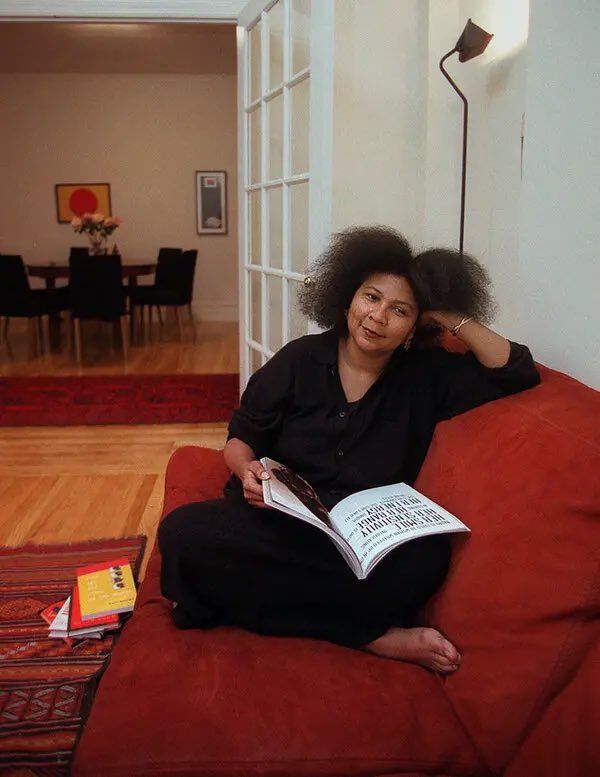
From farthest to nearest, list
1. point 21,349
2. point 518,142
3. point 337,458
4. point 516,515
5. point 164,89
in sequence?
point 164,89 → point 21,349 → point 518,142 → point 337,458 → point 516,515

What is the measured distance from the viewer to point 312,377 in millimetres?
1701

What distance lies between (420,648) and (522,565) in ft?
0.84

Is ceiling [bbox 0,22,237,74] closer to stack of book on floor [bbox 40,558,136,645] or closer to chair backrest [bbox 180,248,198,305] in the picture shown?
chair backrest [bbox 180,248,198,305]

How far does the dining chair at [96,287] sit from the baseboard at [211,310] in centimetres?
257

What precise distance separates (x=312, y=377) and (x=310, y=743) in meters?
0.86

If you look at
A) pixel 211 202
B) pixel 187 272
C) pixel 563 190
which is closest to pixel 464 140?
pixel 563 190

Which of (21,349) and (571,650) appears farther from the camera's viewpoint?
(21,349)

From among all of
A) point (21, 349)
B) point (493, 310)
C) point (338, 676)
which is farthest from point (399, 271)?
point (21, 349)

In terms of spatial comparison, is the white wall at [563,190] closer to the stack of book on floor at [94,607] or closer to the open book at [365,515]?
the open book at [365,515]

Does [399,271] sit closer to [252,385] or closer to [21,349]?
[252,385]

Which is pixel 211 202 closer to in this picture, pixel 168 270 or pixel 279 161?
pixel 168 270

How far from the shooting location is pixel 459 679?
3.77 feet

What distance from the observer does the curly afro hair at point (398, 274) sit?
5.21 ft

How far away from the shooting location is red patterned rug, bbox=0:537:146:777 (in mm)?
1270
